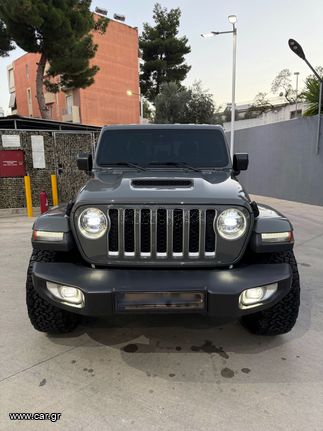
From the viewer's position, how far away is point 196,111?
77.1 feet

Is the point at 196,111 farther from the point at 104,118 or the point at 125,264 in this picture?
the point at 125,264

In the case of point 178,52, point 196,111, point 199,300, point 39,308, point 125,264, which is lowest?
point 39,308

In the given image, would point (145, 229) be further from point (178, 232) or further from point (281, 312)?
point (281, 312)

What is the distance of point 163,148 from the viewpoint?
3.45m

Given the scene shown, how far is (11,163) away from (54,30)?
284 inches

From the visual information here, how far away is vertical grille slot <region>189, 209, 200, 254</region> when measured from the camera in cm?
225

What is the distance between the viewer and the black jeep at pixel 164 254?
2.14 m

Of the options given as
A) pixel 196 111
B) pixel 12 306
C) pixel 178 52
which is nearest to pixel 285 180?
pixel 12 306

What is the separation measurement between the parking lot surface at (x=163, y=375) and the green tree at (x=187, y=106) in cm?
2172

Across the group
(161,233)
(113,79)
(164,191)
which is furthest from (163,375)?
(113,79)

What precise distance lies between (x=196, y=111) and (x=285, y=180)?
13672 millimetres

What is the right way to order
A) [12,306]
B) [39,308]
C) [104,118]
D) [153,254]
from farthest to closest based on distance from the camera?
[104,118], [12,306], [39,308], [153,254]

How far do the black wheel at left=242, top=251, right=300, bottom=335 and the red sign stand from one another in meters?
8.29

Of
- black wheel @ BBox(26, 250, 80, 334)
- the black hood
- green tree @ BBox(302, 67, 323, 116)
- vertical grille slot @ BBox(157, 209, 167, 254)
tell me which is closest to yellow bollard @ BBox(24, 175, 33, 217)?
the black hood
